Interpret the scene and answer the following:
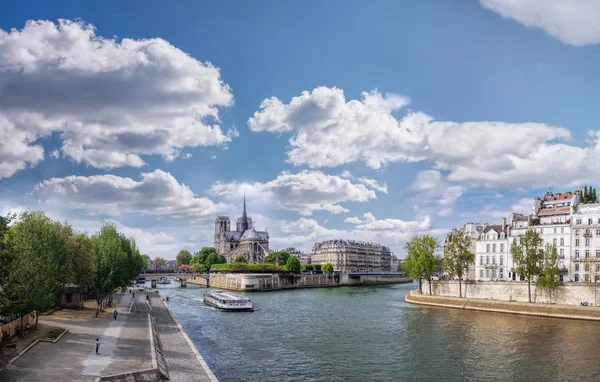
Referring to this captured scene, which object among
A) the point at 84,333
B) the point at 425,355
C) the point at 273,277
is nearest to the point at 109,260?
the point at 84,333

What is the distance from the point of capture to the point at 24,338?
Result: 44750 millimetres

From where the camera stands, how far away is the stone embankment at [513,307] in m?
75.1

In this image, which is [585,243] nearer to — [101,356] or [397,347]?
[397,347]

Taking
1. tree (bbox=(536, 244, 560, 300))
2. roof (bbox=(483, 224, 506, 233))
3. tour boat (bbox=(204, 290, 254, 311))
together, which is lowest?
tour boat (bbox=(204, 290, 254, 311))

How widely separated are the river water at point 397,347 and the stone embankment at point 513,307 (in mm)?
3070

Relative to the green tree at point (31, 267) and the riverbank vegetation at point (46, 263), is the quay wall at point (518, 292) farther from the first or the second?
the green tree at point (31, 267)

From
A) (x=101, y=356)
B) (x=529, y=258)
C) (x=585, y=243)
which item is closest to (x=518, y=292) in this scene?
(x=529, y=258)

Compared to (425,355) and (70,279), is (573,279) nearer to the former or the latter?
(425,355)

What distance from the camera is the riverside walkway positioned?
33.6 meters

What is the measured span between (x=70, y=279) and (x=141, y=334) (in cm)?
2736

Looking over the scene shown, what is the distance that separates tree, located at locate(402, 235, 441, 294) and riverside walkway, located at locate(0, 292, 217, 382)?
2323 inches

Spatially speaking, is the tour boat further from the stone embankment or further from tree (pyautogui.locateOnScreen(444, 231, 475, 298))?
tree (pyautogui.locateOnScreen(444, 231, 475, 298))

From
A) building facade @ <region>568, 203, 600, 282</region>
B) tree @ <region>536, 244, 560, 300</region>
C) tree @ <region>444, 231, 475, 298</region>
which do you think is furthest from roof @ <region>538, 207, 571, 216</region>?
tree @ <region>444, 231, 475, 298</region>

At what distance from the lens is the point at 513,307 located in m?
84.5
